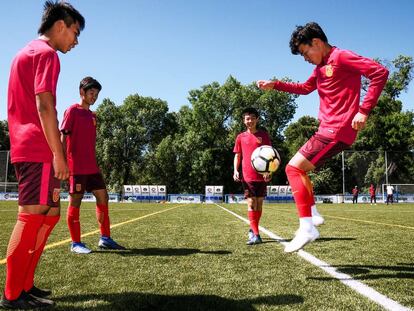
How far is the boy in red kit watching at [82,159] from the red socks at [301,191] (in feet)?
8.89

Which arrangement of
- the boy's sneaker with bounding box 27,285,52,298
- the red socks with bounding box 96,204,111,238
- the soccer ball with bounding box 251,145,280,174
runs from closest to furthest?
the boy's sneaker with bounding box 27,285,52,298, the red socks with bounding box 96,204,111,238, the soccer ball with bounding box 251,145,280,174

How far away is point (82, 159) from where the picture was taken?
535 centimetres

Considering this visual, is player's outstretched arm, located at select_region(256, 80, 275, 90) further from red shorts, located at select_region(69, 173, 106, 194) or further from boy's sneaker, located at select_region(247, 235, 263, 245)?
red shorts, located at select_region(69, 173, 106, 194)

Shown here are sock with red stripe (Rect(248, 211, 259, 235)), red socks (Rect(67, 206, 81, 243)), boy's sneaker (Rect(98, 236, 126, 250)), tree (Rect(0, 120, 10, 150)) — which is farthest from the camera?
tree (Rect(0, 120, 10, 150))

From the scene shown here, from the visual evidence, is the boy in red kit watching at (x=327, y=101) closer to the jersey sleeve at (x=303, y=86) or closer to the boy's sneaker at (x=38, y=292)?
the jersey sleeve at (x=303, y=86)

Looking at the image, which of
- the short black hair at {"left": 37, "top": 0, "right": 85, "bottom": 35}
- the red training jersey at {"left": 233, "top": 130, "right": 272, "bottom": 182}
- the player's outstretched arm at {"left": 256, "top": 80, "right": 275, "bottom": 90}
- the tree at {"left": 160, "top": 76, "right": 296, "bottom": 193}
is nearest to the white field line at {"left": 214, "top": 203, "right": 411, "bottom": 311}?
the player's outstretched arm at {"left": 256, "top": 80, "right": 275, "bottom": 90}

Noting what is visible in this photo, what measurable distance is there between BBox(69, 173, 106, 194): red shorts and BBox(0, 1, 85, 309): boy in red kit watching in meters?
2.57

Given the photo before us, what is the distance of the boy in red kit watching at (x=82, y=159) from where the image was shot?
5.26m

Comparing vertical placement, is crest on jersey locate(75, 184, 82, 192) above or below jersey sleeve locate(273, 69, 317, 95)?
below

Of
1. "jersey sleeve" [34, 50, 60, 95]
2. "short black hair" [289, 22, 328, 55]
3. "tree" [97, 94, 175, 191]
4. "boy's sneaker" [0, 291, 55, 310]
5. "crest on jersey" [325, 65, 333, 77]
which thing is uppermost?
"tree" [97, 94, 175, 191]

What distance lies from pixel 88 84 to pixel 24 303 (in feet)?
11.8

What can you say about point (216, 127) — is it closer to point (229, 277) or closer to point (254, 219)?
point (254, 219)

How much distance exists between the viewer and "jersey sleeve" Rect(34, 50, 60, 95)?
250 centimetres

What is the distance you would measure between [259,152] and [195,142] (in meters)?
49.9
